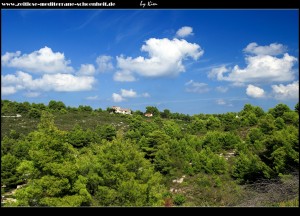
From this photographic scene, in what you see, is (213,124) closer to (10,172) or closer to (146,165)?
(146,165)

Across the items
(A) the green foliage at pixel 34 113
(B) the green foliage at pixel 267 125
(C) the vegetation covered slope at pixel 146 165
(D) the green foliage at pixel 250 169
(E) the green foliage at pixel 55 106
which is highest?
(E) the green foliage at pixel 55 106

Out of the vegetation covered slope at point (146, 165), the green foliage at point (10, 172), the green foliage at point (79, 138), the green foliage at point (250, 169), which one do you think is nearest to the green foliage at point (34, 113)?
the vegetation covered slope at point (146, 165)

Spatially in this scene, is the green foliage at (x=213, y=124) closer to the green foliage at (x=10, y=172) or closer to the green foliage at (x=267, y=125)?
the green foliage at (x=267, y=125)

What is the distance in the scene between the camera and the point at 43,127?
12367 mm

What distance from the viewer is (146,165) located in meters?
14.4

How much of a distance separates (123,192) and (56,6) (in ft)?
26.7

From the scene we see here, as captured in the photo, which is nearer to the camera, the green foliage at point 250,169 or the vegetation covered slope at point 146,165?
the vegetation covered slope at point 146,165

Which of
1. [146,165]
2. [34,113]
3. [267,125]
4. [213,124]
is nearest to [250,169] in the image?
[267,125]

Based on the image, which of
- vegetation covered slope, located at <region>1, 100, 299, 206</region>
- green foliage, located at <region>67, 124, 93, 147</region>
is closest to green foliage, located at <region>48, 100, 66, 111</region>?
vegetation covered slope, located at <region>1, 100, 299, 206</region>

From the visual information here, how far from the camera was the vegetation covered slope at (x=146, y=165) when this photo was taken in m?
10.4

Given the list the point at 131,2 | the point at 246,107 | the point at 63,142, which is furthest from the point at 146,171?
the point at 246,107

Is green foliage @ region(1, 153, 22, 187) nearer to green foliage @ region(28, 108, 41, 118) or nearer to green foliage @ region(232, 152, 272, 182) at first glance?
green foliage @ region(232, 152, 272, 182)
